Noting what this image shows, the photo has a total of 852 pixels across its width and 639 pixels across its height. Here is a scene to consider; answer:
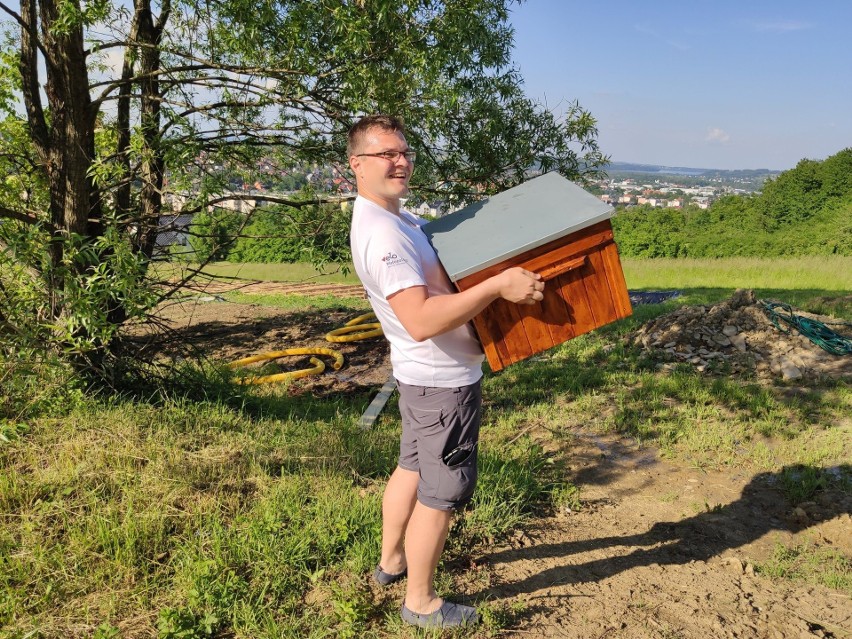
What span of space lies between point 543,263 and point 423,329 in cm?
55

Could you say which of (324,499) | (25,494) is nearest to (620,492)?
(324,499)

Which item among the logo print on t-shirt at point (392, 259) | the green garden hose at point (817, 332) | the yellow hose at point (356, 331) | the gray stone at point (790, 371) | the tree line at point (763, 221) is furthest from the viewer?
the tree line at point (763, 221)

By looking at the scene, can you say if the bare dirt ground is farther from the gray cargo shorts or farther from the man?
the gray cargo shorts

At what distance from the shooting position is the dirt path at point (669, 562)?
2535 millimetres

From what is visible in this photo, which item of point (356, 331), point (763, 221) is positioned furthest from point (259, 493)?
point (763, 221)

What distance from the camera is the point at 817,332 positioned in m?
7.50

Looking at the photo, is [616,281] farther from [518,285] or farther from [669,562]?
[669,562]

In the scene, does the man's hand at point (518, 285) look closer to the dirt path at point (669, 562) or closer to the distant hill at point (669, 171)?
the dirt path at point (669, 562)

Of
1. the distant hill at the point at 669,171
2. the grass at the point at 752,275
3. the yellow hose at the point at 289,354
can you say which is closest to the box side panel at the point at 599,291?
the yellow hose at the point at 289,354

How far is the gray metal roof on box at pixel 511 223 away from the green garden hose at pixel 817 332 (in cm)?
619

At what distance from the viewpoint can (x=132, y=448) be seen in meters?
3.42

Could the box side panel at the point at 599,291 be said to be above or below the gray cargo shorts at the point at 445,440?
above

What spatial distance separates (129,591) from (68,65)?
3.75 m

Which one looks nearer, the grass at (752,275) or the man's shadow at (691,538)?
the man's shadow at (691,538)
